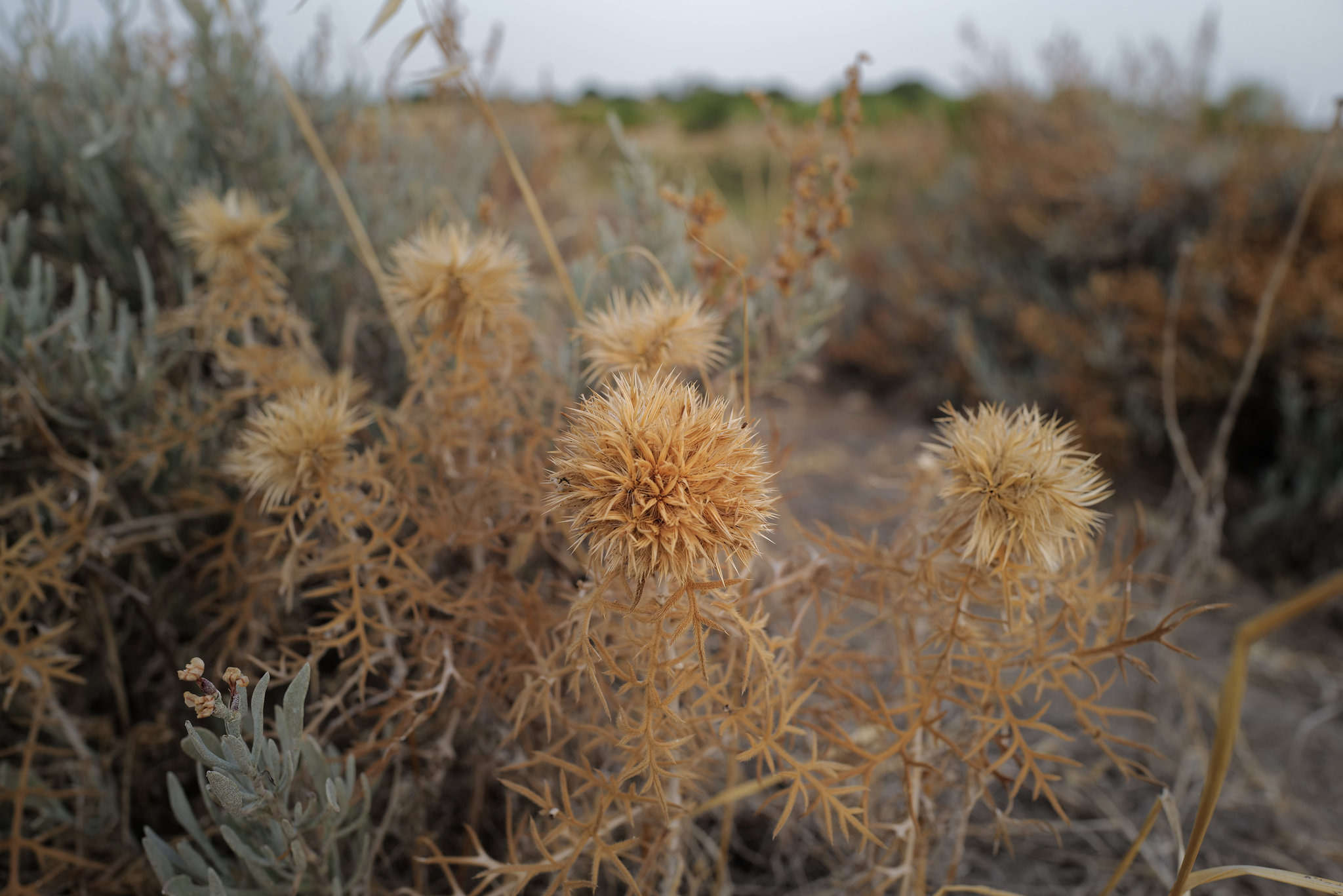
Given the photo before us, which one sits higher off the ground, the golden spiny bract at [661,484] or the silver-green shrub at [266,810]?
the golden spiny bract at [661,484]

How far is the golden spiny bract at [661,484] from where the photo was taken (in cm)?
70

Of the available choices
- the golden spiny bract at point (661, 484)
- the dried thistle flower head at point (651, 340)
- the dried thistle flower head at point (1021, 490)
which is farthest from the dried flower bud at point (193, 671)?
the dried thistle flower head at point (1021, 490)

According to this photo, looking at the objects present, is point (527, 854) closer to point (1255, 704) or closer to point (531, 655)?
point (531, 655)

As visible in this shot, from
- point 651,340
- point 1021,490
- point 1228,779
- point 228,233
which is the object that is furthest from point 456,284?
point 1228,779

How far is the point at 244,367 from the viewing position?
1129 mm

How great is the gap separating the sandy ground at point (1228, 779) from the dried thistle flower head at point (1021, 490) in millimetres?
232

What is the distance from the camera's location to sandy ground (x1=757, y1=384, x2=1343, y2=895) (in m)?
1.58

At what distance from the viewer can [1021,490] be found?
0.82 metres

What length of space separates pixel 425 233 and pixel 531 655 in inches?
33.9

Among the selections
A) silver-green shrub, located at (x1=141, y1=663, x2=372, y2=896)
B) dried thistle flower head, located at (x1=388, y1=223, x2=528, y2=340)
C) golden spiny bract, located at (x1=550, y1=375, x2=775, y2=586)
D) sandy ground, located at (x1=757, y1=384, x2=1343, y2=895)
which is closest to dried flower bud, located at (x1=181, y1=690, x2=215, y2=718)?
silver-green shrub, located at (x1=141, y1=663, x2=372, y2=896)

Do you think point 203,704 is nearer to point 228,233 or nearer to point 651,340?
point 651,340

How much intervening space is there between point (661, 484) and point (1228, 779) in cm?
206

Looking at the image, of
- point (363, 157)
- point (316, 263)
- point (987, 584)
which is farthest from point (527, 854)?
point (363, 157)

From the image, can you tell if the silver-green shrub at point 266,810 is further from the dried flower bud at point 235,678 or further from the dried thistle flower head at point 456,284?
the dried thistle flower head at point 456,284
